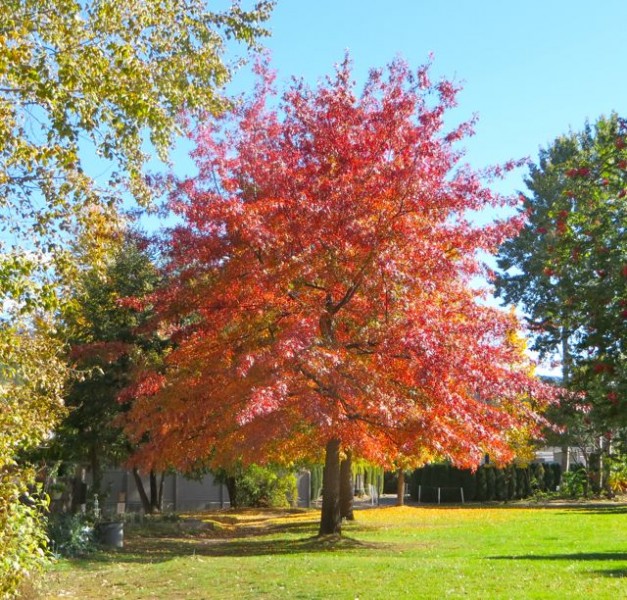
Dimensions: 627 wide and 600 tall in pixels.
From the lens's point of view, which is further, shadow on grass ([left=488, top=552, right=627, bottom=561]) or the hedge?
the hedge

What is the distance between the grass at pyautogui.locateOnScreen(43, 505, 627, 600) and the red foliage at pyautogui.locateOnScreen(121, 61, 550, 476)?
193 cm

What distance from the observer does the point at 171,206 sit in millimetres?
16250

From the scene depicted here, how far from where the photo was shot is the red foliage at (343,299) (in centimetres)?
1435

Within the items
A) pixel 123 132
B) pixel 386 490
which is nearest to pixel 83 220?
pixel 123 132

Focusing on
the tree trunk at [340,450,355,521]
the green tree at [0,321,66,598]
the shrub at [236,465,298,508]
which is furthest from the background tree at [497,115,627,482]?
the shrub at [236,465,298,508]

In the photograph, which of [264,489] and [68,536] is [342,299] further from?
[264,489]

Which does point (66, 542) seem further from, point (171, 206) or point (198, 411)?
point (171, 206)

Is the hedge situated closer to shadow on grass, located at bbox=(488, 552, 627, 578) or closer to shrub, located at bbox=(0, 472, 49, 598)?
shadow on grass, located at bbox=(488, 552, 627, 578)

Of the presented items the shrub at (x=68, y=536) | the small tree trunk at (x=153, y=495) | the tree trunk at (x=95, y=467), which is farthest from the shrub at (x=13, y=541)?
the small tree trunk at (x=153, y=495)

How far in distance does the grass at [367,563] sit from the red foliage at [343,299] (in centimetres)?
193

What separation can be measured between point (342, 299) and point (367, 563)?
A: 4740mm

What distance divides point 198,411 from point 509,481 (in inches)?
980

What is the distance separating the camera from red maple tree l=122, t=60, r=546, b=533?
14359mm

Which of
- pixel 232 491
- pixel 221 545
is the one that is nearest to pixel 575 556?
pixel 221 545
